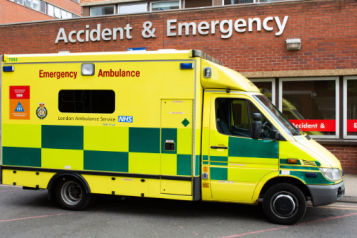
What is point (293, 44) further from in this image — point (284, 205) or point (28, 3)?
point (28, 3)

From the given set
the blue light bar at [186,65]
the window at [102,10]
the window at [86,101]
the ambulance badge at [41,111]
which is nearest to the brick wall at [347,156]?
the blue light bar at [186,65]

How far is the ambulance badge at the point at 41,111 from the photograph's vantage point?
6.22m

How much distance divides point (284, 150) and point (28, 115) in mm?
4504

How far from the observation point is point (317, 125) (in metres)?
9.85

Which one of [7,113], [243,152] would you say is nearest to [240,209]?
[243,152]

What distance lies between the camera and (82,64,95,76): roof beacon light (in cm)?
604

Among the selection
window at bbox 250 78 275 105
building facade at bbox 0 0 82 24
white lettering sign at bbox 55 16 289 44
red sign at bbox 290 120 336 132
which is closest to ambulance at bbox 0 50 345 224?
red sign at bbox 290 120 336 132

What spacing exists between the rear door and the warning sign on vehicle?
255 centimetres

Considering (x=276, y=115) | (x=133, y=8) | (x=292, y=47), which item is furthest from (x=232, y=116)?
(x=133, y=8)

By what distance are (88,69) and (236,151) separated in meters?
2.90

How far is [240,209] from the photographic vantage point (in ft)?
21.2

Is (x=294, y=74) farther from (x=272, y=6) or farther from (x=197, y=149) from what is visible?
(x=197, y=149)

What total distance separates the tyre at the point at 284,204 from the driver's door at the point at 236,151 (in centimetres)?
29

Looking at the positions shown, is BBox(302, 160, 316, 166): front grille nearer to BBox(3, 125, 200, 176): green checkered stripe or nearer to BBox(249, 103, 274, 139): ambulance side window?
BBox(249, 103, 274, 139): ambulance side window
